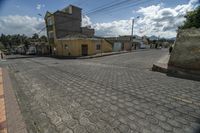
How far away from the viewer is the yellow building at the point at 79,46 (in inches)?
889

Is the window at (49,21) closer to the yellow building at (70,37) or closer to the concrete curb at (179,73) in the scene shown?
the yellow building at (70,37)

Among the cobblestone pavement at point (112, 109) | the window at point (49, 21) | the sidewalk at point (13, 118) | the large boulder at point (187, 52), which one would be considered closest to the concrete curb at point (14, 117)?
the sidewalk at point (13, 118)

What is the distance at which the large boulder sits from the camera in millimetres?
6988

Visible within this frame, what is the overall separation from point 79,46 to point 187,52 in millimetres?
17965

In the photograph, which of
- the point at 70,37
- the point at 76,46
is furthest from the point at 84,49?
the point at 70,37

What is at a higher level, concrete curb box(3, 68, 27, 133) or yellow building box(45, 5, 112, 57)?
yellow building box(45, 5, 112, 57)

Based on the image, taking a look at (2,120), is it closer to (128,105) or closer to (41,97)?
(41,97)

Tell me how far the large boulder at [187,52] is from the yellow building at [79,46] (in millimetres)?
16980

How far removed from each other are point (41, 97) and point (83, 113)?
6.71ft

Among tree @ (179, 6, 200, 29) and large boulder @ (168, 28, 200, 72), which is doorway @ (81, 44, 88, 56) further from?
large boulder @ (168, 28, 200, 72)

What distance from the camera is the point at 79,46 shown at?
2256 centimetres

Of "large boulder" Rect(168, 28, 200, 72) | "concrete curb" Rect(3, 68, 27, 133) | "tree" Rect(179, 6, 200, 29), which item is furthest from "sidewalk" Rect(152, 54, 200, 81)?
"tree" Rect(179, 6, 200, 29)

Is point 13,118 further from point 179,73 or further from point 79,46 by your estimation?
point 79,46

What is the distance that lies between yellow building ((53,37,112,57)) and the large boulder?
1698cm
